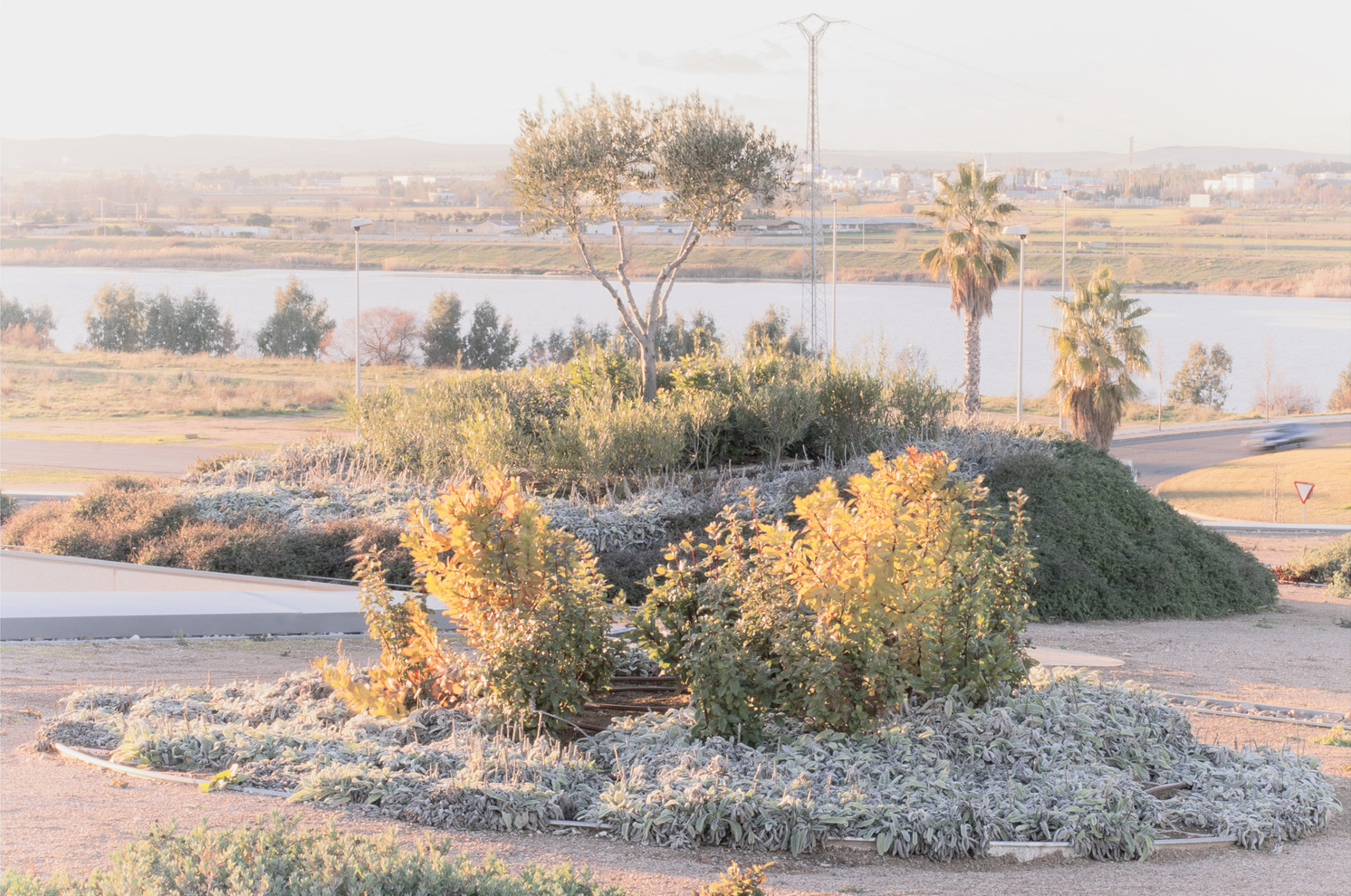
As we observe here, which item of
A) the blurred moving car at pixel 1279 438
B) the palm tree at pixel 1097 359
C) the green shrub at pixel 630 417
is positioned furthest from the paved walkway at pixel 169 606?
the blurred moving car at pixel 1279 438

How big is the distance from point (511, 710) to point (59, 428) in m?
34.1

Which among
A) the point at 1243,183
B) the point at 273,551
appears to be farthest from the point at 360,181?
the point at 273,551

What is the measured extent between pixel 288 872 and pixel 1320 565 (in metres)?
16.9

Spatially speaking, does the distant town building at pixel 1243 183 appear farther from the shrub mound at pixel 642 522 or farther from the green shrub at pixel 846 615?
the green shrub at pixel 846 615

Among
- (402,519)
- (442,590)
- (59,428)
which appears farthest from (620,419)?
(59,428)

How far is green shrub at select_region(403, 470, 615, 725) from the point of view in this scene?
552 centimetres

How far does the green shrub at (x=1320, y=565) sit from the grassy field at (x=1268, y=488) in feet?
42.9

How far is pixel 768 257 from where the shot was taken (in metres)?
100

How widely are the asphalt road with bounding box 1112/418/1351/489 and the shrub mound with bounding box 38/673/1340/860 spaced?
3141cm

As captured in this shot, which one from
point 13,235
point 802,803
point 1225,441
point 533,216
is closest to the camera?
point 802,803

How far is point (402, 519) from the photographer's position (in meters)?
11.3

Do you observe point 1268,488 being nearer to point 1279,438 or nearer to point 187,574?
point 1279,438

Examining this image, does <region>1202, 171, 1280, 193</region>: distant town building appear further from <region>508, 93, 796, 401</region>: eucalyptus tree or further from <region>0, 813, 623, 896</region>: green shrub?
<region>0, 813, 623, 896</region>: green shrub

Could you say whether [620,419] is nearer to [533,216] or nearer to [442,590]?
[533,216]
